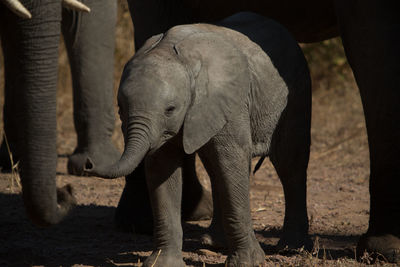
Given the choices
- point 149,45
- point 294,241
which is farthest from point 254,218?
point 149,45

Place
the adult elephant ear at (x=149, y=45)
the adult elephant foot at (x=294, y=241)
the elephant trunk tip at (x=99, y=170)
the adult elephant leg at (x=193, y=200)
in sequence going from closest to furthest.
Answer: the elephant trunk tip at (x=99, y=170), the adult elephant ear at (x=149, y=45), the adult elephant foot at (x=294, y=241), the adult elephant leg at (x=193, y=200)

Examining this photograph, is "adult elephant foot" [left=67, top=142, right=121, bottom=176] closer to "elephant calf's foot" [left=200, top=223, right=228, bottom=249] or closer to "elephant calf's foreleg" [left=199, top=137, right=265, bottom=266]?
"elephant calf's foot" [left=200, top=223, right=228, bottom=249]

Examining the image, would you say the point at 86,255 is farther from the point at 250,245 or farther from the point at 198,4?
the point at 198,4

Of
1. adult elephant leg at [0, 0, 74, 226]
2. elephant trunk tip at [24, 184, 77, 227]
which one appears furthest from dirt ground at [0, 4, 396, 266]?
adult elephant leg at [0, 0, 74, 226]

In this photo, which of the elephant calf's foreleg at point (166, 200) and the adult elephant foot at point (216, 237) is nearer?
the elephant calf's foreleg at point (166, 200)

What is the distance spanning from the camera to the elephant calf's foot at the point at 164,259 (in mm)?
2947

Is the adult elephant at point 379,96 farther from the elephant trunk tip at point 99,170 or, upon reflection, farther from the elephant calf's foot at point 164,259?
the elephant trunk tip at point 99,170

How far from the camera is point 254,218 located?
13.2 ft

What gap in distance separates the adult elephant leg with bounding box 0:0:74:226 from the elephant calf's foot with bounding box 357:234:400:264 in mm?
1154

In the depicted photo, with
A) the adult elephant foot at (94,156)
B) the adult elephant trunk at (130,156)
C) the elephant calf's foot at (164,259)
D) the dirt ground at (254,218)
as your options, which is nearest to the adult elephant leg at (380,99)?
the dirt ground at (254,218)

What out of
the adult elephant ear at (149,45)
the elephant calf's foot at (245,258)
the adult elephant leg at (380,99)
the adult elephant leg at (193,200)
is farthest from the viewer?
the adult elephant leg at (193,200)

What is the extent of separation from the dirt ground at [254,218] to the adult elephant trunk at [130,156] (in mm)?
692

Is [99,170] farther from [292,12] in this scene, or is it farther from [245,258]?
[292,12]

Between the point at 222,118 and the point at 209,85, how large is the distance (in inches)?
4.8
